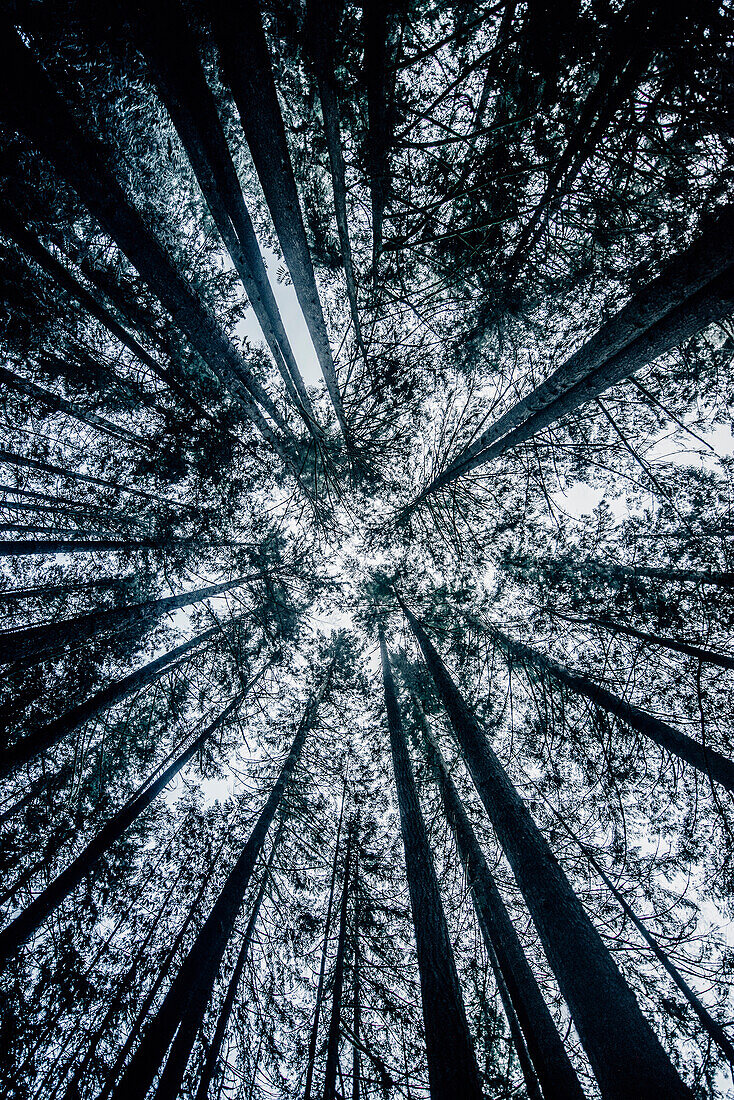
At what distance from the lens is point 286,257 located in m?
3.97

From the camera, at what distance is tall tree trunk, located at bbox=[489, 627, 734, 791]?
4.94 meters

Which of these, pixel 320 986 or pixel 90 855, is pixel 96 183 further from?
pixel 320 986

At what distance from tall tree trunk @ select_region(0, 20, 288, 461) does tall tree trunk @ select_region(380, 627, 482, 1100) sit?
6825 millimetres

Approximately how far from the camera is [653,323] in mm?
3373

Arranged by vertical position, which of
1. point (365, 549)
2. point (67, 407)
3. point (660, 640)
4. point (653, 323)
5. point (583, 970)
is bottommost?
point (583, 970)

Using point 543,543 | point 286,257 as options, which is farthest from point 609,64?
point 543,543

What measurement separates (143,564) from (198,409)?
11.8 ft

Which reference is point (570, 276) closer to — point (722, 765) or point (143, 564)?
point (722, 765)

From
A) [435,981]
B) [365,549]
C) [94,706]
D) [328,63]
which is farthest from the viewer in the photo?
[365,549]

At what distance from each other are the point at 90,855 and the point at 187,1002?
287 cm

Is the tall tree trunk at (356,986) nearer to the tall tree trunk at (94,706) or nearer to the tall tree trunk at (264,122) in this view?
the tall tree trunk at (94,706)

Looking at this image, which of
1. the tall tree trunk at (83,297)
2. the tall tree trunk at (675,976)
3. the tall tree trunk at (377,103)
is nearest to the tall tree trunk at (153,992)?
the tall tree trunk at (675,976)

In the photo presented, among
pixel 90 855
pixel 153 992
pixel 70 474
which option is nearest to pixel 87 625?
pixel 70 474

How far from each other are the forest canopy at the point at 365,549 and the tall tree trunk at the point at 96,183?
0.04 m
